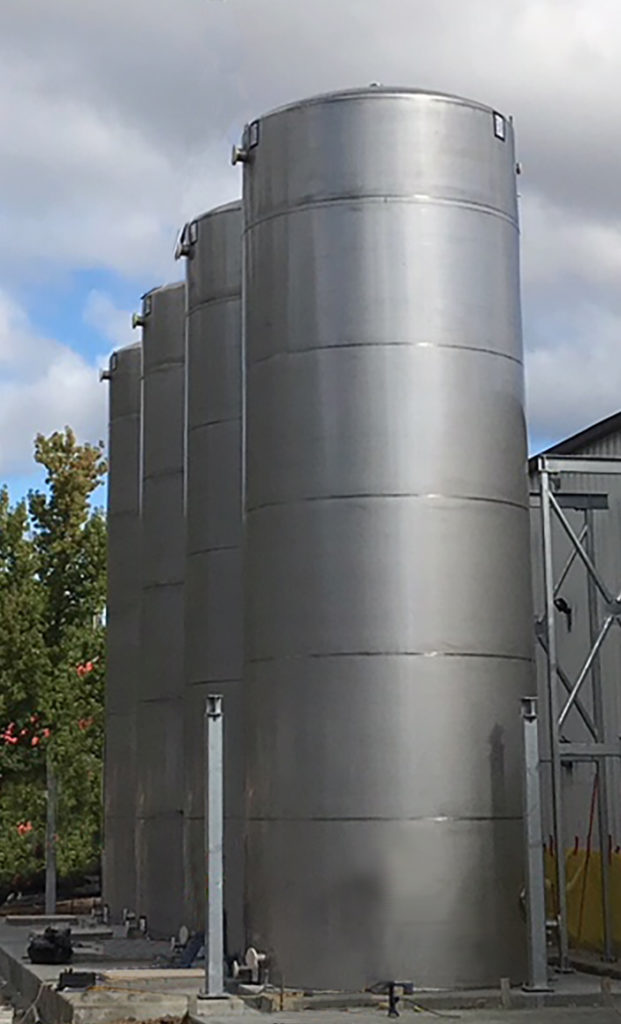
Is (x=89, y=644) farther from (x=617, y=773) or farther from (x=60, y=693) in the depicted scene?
(x=617, y=773)

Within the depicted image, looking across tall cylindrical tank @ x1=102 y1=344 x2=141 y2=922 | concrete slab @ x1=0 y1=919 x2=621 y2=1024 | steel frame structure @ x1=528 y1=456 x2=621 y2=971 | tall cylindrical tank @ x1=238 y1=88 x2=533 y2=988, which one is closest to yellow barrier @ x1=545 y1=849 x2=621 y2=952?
steel frame structure @ x1=528 y1=456 x2=621 y2=971

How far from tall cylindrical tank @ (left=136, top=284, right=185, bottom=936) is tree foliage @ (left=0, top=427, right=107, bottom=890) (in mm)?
9310

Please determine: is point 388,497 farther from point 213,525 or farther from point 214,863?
point 213,525

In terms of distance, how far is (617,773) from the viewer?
21.7m

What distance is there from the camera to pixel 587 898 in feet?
69.3

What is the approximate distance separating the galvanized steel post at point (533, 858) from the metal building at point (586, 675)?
5.97 ft

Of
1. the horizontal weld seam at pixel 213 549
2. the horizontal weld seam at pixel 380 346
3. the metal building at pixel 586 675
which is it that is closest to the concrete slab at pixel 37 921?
the horizontal weld seam at pixel 213 549

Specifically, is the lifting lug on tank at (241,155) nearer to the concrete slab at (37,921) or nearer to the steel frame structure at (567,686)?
the steel frame structure at (567,686)

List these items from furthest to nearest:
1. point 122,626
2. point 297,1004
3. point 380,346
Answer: point 122,626 < point 380,346 < point 297,1004

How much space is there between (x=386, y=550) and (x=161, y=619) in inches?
396

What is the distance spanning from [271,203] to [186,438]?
241 inches

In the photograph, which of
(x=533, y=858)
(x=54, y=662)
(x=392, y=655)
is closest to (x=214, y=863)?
(x=392, y=655)

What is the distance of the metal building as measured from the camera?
61.5 feet

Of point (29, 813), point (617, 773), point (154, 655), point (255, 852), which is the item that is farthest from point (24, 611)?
point (255, 852)
